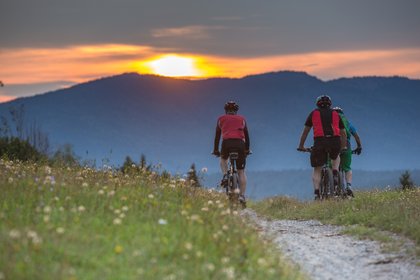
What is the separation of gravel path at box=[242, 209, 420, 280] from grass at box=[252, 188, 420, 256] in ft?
1.48

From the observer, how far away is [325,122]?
19.5 meters

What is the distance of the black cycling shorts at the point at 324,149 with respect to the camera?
19672 millimetres

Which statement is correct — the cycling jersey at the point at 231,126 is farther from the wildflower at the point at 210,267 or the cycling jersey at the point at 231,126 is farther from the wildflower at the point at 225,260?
the wildflower at the point at 210,267

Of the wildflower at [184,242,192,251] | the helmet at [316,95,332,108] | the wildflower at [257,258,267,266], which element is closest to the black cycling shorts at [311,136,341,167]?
the helmet at [316,95,332,108]

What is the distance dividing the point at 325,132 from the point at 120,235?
35.3 ft

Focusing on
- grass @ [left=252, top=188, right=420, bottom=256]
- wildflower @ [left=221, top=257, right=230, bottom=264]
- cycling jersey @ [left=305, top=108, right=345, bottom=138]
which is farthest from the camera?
cycling jersey @ [left=305, top=108, right=345, bottom=138]

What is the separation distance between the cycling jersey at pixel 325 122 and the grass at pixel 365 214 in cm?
194

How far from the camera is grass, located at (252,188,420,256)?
13859mm

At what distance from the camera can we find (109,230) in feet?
32.8

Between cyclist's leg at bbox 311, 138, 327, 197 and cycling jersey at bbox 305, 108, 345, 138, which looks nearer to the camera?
cycling jersey at bbox 305, 108, 345, 138

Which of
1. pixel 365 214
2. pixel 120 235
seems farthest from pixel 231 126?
pixel 120 235

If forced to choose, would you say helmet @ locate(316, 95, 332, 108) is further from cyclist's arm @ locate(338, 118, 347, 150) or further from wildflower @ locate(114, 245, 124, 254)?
wildflower @ locate(114, 245, 124, 254)

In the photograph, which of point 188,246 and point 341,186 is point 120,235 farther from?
point 341,186

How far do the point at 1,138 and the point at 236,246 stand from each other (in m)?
32.9
